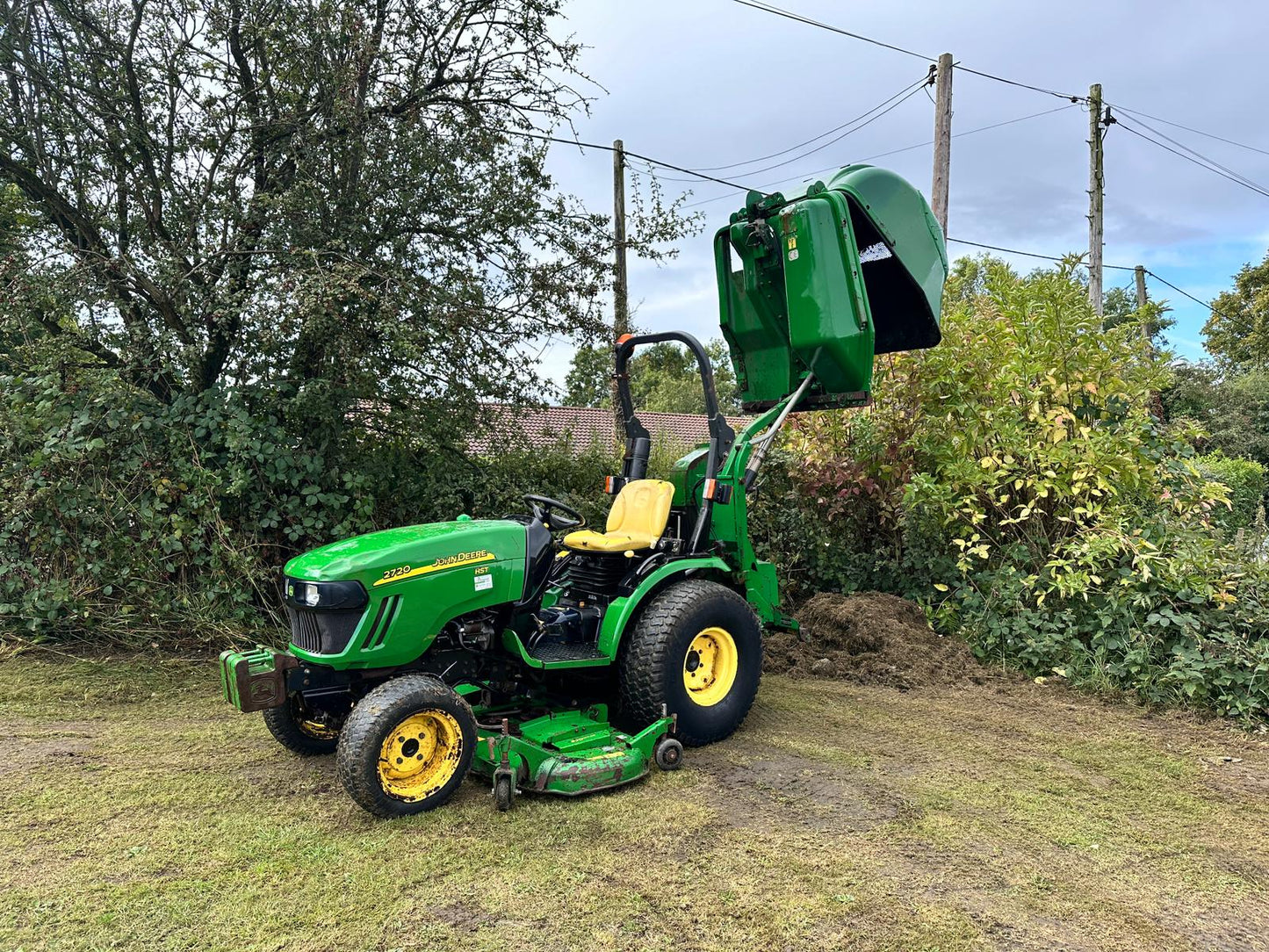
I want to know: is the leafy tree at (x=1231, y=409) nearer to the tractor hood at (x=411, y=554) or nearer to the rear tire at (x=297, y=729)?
the tractor hood at (x=411, y=554)

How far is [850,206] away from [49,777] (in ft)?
16.4

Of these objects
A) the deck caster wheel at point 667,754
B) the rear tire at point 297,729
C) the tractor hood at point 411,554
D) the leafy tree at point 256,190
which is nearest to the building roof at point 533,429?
the leafy tree at point 256,190

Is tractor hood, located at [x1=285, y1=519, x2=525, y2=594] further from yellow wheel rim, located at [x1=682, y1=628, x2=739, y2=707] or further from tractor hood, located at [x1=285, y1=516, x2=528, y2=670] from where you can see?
yellow wheel rim, located at [x1=682, y1=628, x2=739, y2=707]

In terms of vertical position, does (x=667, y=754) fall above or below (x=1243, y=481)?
below

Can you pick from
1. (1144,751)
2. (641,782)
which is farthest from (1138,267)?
(641,782)

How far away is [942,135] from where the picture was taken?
34.1ft

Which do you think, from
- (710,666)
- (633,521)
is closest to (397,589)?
(633,521)

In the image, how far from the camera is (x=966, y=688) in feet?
17.6

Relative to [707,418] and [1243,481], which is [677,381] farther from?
[707,418]

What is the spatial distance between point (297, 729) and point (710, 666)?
6.51 ft

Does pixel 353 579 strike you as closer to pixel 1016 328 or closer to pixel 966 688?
pixel 966 688

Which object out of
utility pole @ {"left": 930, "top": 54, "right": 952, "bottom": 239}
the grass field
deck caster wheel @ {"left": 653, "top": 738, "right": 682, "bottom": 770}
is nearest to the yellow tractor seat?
deck caster wheel @ {"left": 653, "top": 738, "right": 682, "bottom": 770}

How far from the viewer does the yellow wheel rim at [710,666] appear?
4.24 meters

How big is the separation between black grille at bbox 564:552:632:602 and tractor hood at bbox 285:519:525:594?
642 millimetres
